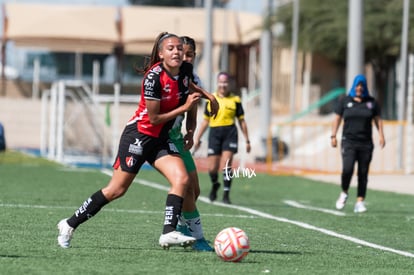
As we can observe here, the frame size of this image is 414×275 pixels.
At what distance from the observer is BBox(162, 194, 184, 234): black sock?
1066cm

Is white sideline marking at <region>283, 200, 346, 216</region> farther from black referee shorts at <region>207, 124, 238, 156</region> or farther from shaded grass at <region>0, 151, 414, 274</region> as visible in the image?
black referee shorts at <region>207, 124, 238, 156</region>

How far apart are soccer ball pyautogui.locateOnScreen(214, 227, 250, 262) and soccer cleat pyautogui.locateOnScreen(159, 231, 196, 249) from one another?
0.87 ft

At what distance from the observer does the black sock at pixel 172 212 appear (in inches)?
420

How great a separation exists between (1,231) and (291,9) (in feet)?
137

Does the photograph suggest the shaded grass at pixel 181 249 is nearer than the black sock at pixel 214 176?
Yes

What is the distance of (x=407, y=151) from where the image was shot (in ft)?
107

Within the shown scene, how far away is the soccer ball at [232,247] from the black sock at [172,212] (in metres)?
0.46

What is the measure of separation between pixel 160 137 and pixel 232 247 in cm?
126

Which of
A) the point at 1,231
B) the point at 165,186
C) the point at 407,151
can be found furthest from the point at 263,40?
the point at 1,231

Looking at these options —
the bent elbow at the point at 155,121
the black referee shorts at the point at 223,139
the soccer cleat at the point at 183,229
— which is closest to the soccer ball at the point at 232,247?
the soccer cleat at the point at 183,229

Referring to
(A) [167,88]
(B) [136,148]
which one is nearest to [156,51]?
(A) [167,88]

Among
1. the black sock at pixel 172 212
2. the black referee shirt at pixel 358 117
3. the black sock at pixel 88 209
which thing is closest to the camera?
the black sock at pixel 172 212

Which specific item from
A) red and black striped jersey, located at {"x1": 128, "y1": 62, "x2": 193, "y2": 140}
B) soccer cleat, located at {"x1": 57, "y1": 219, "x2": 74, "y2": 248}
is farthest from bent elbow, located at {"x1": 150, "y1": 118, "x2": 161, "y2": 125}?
soccer cleat, located at {"x1": 57, "y1": 219, "x2": 74, "y2": 248}

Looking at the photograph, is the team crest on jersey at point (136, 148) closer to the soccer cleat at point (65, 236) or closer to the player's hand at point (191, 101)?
the player's hand at point (191, 101)
